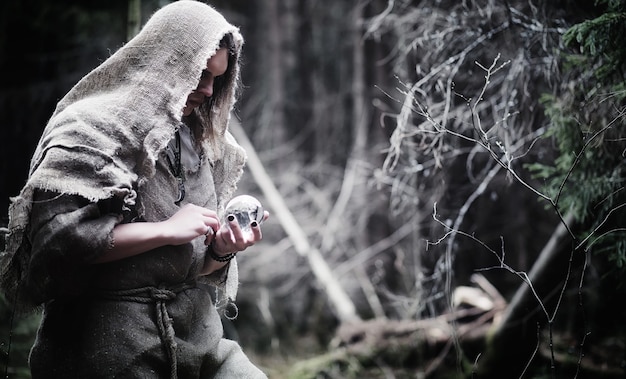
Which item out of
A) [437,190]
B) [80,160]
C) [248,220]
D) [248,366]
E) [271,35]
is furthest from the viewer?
[271,35]

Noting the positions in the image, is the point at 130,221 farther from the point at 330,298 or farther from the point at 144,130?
the point at 330,298

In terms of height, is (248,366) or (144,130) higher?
(144,130)

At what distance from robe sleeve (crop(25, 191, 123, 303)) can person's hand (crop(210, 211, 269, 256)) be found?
0.48 meters

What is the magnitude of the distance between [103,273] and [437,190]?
3.29 metres

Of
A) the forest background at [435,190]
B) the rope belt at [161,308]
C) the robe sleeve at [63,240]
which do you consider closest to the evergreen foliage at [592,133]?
the forest background at [435,190]

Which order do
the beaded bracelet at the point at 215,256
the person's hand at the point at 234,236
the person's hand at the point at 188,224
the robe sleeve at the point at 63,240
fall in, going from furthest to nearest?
the beaded bracelet at the point at 215,256, the person's hand at the point at 234,236, the person's hand at the point at 188,224, the robe sleeve at the point at 63,240

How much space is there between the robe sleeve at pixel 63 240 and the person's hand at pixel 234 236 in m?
0.48

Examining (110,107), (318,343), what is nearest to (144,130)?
(110,107)

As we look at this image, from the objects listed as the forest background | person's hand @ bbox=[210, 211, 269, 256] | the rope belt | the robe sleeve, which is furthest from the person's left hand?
the forest background

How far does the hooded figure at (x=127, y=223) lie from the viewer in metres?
2.01

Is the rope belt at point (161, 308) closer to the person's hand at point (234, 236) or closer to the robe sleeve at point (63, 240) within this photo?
the robe sleeve at point (63, 240)

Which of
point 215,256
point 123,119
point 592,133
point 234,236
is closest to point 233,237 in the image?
point 234,236

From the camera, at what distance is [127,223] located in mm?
2209

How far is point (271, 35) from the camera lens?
12.6 metres
